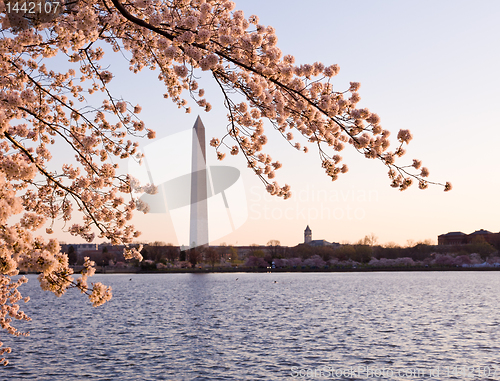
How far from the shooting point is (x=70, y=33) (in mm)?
5348

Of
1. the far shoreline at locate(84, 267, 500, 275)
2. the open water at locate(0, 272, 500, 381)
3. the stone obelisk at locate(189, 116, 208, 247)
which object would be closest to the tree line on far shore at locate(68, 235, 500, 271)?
the far shoreline at locate(84, 267, 500, 275)

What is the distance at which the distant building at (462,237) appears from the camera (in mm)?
159875

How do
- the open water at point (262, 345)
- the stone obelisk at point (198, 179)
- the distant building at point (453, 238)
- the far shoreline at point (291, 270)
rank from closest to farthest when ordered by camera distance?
the open water at point (262, 345) → the stone obelisk at point (198, 179) → the far shoreline at point (291, 270) → the distant building at point (453, 238)

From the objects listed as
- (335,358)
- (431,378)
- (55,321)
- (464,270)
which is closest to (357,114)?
(431,378)

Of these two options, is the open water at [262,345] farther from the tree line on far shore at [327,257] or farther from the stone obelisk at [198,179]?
the tree line on far shore at [327,257]

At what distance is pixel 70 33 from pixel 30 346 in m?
23.2

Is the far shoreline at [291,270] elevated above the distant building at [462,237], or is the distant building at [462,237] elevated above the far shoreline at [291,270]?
the distant building at [462,237]

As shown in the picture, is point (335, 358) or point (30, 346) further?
point (30, 346)

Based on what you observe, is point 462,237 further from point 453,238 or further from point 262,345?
point 262,345

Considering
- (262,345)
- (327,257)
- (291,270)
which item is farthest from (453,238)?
(262,345)

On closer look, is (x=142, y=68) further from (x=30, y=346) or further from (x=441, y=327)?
(x=441, y=327)

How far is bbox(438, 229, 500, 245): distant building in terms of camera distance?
159875mm

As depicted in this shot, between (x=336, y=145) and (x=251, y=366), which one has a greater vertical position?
(x=336, y=145)

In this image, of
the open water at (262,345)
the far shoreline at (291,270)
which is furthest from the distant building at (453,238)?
the open water at (262,345)
